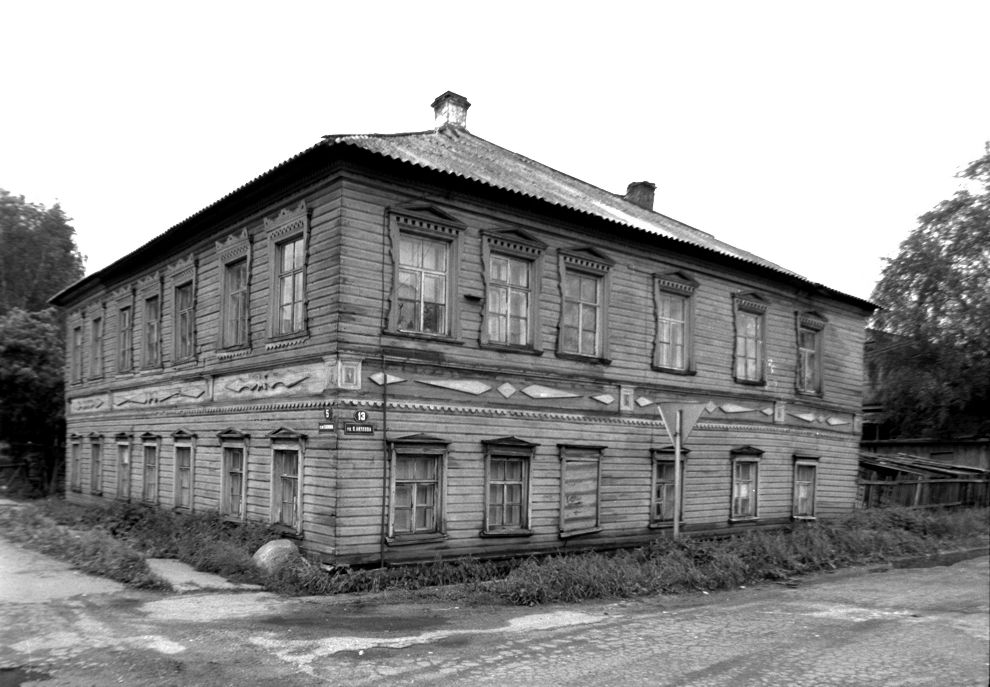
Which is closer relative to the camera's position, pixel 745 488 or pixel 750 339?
pixel 745 488

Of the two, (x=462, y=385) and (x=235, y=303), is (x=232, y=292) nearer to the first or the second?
(x=235, y=303)

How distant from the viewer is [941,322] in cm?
3341

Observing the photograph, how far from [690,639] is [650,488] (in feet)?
25.2

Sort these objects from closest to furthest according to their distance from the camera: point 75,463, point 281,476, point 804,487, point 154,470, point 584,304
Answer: point 281,476
point 584,304
point 154,470
point 804,487
point 75,463

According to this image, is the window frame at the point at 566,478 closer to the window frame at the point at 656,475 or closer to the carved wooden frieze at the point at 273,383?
the window frame at the point at 656,475

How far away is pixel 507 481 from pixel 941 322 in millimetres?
Result: 26957

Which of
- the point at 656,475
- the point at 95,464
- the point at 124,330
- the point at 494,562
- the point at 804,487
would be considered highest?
the point at 124,330

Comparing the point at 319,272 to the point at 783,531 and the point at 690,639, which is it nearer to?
the point at 690,639

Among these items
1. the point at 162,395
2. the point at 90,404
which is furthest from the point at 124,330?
the point at 162,395

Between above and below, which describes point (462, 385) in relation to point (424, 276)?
below

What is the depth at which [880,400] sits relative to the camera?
1412 inches

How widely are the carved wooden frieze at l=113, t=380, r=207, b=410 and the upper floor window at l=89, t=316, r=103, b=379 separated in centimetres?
181

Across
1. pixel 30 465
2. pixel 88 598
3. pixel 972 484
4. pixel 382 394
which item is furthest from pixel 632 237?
pixel 30 465

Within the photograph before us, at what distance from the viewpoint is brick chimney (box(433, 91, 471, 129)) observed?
61.4ft
